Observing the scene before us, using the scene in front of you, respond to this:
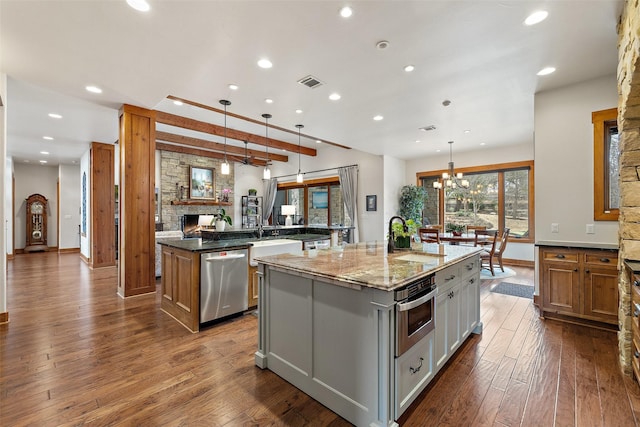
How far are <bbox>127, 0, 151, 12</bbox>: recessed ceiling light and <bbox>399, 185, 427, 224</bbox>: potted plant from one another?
22.3 ft

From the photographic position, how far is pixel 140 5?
6.82 ft

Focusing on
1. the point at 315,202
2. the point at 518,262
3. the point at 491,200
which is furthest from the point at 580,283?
the point at 315,202

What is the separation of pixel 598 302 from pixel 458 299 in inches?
75.2

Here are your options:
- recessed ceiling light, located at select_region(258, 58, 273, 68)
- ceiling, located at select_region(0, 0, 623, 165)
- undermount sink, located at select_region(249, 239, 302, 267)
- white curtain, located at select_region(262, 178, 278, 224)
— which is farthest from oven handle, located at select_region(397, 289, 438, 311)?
white curtain, located at select_region(262, 178, 278, 224)

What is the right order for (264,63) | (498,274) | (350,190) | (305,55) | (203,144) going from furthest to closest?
1. (350,190)
2. (203,144)
3. (498,274)
4. (264,63)
5. (305,55)

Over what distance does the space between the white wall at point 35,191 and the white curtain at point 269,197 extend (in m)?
6.81

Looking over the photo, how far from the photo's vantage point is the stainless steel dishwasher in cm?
312

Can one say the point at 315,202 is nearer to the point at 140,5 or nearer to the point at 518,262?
the point at 518,262

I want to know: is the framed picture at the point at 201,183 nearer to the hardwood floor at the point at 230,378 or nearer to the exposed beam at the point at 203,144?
the exposed beam at the point at 203,144

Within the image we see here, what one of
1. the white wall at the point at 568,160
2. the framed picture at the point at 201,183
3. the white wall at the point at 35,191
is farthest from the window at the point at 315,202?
the white wall at the point at 35,191

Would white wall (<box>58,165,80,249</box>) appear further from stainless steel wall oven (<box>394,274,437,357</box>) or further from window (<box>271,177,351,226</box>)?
stainless steel wall oven (<box>394,274,437,357</box>)

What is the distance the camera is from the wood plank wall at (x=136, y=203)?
4.15 m

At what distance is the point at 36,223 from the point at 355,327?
11689 mm

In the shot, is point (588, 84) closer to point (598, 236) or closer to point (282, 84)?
point (598, 236)
